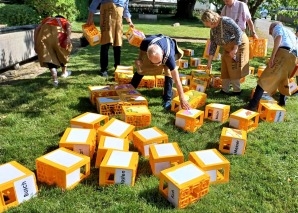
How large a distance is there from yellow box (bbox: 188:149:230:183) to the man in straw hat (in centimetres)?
209

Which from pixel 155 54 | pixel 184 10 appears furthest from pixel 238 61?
pixel 184 10

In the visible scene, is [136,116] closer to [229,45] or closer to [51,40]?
[229,45]

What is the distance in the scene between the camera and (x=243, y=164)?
13.1ft

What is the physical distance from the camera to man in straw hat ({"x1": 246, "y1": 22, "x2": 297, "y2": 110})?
5199 mm

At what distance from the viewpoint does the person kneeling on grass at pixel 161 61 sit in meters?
4.47

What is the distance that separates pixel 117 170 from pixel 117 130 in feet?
3.05

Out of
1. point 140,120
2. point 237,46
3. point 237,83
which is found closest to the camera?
point 140,120

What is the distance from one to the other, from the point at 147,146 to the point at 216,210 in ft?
3.96

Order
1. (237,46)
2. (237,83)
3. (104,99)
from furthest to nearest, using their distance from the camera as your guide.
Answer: (237,83) → (237,46) → (104,99)

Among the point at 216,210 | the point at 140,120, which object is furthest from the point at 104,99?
the point at 216,210

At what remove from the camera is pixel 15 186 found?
10.1 ft

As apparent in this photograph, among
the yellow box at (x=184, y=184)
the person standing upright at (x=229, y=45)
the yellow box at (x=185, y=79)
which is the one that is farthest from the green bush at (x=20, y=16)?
the yellow box at (x=184, y=184)

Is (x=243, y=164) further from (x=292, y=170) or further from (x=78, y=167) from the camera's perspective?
(x=78, y=167)

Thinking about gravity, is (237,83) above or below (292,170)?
above
